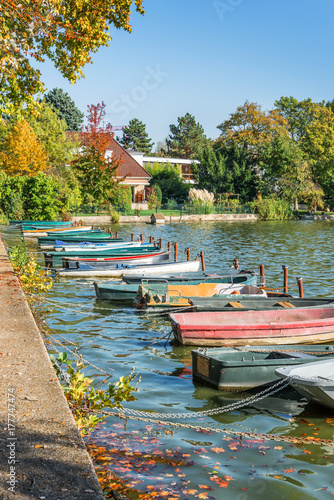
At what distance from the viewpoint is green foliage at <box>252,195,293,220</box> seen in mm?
70000

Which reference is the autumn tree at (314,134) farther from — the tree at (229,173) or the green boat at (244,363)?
the green boat at (244,363)

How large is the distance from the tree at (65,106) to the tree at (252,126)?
2759cm

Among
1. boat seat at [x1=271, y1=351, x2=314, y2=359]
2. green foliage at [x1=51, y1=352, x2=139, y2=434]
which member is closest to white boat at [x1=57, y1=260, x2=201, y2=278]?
boat seat at [x1=271, y1=351, x2=314, y2=359]

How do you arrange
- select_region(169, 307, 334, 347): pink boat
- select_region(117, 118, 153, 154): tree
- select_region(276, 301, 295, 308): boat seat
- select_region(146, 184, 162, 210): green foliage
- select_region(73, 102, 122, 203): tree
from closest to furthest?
select_region(169, 307, 334, 347): pink boat, select_region(276, 301, 295, 308): boat seat, select_region(73, 102, 122, 203): tree, select_region(146, 184, 162, 210): green foliage, select_region(117, 118, 153, 154): tree

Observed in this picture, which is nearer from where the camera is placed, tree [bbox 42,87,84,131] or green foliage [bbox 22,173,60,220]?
green foliage [bbox 22,173,60,220]

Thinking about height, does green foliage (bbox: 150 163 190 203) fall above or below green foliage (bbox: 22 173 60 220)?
above

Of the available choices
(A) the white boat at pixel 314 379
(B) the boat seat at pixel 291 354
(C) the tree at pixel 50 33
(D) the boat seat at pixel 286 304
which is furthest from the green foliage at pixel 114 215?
(A) the white boat at pixel 314 379

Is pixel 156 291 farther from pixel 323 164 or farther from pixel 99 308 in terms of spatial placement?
pixel 323 164

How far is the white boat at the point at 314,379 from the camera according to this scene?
25.7ft

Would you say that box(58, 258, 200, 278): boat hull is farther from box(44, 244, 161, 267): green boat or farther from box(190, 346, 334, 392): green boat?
box(190, 346, 334, 392): green boat

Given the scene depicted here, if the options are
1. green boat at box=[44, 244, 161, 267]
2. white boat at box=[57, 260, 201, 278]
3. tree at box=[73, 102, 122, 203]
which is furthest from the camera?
tree at box=[73, 102, 122, 203]

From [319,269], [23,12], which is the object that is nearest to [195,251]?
[319,269]

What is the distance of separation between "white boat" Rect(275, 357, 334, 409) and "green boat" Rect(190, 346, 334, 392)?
0.37 m

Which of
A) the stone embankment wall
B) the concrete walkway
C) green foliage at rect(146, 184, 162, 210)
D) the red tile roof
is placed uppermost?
the red tile roof
